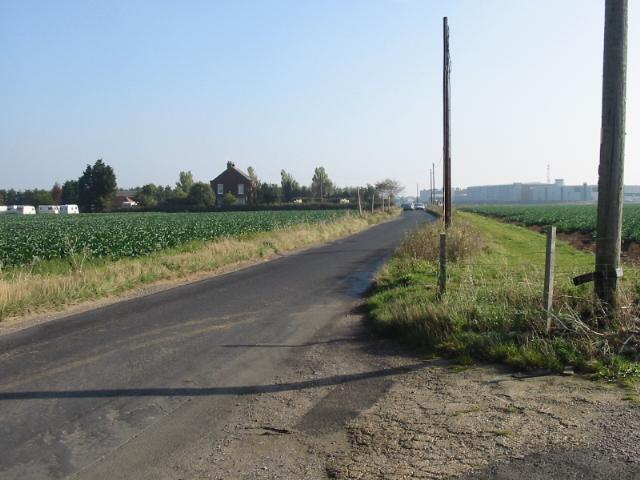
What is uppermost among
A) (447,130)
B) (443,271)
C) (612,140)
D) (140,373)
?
(447,130)

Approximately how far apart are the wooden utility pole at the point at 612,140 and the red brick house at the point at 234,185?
94.8 metres

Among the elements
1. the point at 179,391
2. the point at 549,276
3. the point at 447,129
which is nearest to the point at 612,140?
the point at 549,276

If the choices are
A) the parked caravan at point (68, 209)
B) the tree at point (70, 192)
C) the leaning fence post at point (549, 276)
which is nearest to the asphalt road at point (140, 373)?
the leaning fence post at point (549, 276)

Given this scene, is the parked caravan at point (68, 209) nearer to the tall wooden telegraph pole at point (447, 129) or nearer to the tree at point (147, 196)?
the tree at point (147, 196)

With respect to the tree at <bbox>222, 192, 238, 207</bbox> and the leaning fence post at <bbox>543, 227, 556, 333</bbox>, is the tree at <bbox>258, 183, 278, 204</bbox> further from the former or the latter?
the leaning fence post at <bbox>543, 227, 556, 333</bbox>

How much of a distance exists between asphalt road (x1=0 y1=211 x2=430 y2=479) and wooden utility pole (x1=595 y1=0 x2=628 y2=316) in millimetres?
4207

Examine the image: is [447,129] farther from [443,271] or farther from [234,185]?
[234,185]

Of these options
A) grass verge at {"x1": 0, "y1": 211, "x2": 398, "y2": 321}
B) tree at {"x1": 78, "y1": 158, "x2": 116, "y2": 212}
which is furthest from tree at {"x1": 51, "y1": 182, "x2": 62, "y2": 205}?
grass verge at {"x1": 0, "y1": 211, "x2": 398, "y2": 321}

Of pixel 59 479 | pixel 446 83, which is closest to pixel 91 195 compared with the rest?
pixel 446 83

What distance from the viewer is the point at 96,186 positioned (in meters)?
91.5

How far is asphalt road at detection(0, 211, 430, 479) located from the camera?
4.67 m

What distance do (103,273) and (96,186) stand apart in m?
84.2

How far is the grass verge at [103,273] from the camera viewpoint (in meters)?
10.9

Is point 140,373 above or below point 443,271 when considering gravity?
below
